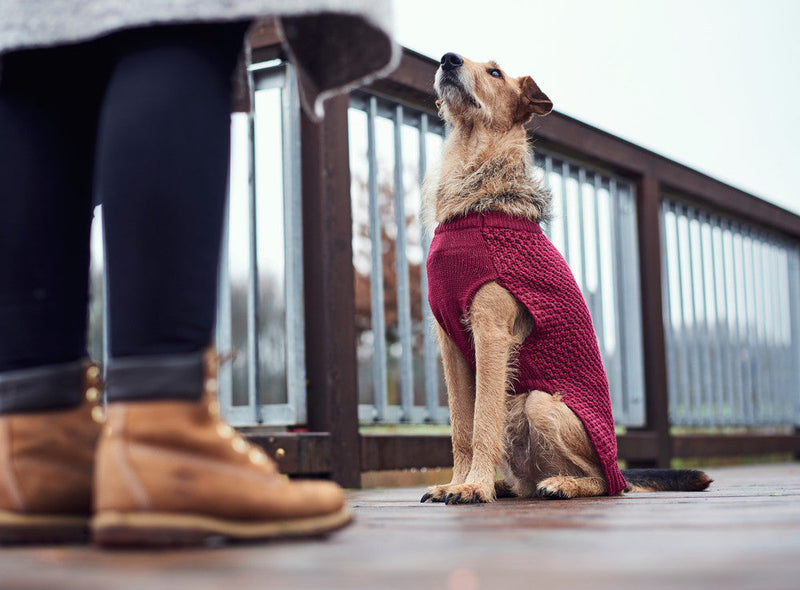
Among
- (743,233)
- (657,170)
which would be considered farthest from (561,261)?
(743,233)

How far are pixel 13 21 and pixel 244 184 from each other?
2072mm

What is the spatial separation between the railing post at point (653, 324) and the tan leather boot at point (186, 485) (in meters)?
4.03

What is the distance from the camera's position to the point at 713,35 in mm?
6664

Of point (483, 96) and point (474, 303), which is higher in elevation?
point (483, 96)

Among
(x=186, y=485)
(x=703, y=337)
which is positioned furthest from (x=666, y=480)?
(x=703, y=337)

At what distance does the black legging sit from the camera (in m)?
1.03

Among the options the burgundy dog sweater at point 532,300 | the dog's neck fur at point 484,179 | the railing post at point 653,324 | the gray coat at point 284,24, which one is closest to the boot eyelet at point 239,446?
the gray coat at point 284,24

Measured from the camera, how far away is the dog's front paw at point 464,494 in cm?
208

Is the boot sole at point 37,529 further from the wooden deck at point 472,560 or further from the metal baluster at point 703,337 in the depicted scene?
the metal baluster at point 703,337

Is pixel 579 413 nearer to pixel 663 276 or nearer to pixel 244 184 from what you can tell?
pixel 244 184

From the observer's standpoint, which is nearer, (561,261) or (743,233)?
(561,261)

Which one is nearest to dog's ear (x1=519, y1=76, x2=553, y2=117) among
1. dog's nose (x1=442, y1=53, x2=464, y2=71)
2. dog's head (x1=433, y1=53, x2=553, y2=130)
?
dog's head (x1=433, y1=53, x2=553, y2=130)

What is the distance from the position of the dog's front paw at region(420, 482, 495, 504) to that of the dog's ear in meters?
1.21

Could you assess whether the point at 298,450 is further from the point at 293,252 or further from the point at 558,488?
the point at 558,488
